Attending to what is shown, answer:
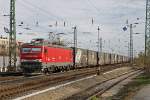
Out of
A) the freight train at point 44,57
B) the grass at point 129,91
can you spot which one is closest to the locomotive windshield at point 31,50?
the freight train at point 44,57

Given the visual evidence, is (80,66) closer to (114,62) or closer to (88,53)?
(88,53)

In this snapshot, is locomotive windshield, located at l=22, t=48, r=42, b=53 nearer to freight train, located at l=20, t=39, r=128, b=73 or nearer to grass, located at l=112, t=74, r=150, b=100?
freight train, located at l=20, t=39, r=128, b=73

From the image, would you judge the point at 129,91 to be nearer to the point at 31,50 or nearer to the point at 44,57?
the point at 44,57

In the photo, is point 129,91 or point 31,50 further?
point 31,50

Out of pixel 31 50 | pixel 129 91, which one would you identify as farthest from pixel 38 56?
pixel 129 91

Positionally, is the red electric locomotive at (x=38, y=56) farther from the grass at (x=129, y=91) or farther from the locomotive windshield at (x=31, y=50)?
the grass at (x=129, y=91)

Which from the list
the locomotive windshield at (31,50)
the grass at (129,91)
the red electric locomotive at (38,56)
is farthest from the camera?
the locomotive windshield at (31,50)

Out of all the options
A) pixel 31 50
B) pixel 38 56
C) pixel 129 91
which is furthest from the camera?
pixel 31 50

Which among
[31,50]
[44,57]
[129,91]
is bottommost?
[129,91]

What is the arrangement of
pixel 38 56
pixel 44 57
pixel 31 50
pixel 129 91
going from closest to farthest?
pixel 129 91 → pixel 38 56 → pixel 31 50 → pixel 44 57

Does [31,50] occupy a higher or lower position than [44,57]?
higher

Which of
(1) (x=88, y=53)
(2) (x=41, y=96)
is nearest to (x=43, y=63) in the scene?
(2) (x=41, y=96)

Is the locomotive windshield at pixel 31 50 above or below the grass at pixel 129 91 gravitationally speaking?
above

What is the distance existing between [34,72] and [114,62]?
6379 cm
